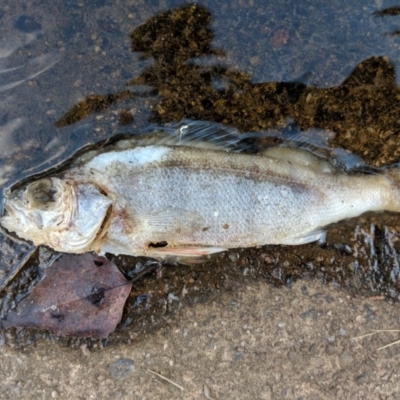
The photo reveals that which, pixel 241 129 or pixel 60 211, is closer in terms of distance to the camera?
pixel 60 211

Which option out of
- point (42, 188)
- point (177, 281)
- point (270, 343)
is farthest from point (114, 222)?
point (270, 343)

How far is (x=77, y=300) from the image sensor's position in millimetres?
3049

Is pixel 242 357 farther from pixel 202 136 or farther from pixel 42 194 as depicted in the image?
pixel 42 194

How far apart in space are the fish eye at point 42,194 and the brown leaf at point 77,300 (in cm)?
52

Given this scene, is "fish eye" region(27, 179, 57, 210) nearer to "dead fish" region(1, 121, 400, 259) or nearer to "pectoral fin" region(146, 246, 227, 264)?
"dead fish" region(1, 121, 400, 259)

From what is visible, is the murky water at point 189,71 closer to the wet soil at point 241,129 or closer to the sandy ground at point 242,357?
the wet soil at point 241,129

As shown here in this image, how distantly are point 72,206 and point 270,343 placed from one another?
151 centimetres

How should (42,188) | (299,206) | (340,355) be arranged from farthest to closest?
(340,355), (299,206), (42,188)

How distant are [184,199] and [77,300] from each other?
917 millimetres

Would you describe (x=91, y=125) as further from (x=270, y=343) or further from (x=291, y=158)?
(x=270, y=343)

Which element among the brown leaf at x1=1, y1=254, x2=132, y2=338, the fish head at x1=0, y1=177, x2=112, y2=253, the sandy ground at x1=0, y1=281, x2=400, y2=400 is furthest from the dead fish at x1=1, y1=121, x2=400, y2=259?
the sandy ground at x1=0, y1=281, x2=400, y2=400

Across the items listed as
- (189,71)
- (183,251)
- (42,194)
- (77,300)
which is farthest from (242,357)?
(189,71)

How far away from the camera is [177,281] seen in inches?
127

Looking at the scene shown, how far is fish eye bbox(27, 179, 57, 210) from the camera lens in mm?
2695
